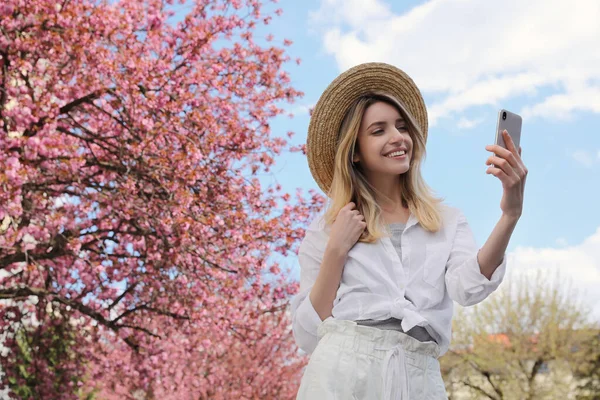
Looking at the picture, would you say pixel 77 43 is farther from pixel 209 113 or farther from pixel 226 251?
pixel 226 251

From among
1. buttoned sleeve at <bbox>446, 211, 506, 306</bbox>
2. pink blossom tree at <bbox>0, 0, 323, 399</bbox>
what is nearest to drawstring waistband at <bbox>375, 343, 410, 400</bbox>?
buttoned sleeve at <bbox>446, 211, 506, 306</bbox>

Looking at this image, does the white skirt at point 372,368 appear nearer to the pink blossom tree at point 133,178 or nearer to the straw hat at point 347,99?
the straw hat at point 347,99

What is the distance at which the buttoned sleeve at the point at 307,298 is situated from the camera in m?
2.45

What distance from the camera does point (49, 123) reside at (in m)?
6.34

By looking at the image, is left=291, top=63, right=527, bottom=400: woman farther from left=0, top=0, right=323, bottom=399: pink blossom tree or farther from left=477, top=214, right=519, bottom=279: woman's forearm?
left=0, top=0, right=323, bottom=399: pink blossom tree

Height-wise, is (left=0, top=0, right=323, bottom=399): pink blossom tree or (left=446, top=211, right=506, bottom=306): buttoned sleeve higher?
(left=0, top=0, right=323, bottom=399): pink blossom tree

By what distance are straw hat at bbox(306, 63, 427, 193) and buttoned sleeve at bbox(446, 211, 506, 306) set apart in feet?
1.69

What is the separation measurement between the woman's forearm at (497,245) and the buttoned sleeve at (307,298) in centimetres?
59

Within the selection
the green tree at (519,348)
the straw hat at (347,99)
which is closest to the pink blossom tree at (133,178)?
the straw hat at (347,99)

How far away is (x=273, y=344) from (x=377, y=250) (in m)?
11.2

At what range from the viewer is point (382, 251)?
2.36 m

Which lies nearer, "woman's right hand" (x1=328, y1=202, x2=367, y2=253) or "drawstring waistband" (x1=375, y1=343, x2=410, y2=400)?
"drawstring waistband" (x1=375, y1=343, x2=410, y2=400)

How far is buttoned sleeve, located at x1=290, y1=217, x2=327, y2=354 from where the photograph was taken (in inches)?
96.6

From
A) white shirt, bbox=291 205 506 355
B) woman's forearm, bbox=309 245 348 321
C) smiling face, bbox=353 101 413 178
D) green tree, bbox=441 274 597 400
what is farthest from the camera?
green tree, bbox=441 274 597 400
